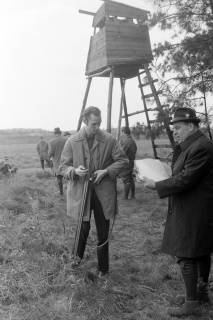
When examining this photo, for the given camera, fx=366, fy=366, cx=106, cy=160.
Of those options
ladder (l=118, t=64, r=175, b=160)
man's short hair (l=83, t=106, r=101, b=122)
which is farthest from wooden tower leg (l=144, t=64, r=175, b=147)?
man's short hair (l=83, t=106, r=101, b=122)

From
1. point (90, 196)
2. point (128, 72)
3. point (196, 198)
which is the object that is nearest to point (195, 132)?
point (196, 198)

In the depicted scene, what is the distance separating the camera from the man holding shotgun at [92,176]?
4434 millimetres

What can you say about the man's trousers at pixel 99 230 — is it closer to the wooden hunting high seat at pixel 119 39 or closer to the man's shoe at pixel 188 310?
the man's shoe at pixel 188 310

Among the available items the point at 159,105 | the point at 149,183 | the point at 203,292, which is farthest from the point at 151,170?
the point at 159,105

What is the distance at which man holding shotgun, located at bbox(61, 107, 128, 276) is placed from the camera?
14.5ft

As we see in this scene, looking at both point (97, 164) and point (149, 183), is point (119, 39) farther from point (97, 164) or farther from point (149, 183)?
point (149, 183)

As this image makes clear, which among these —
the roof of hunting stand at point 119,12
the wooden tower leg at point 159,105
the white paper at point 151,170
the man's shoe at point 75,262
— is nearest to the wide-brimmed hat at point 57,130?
the wooden tower leg at point 159,105

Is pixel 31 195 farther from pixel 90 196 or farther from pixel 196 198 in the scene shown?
pixel 196 198

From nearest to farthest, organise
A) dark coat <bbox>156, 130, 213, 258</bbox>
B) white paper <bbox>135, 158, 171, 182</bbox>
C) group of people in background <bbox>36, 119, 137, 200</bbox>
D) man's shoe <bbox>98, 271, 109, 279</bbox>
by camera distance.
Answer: dark coat <bbox>156, 130, 213, 258</bbox>
white paper <bbox>135, 158, 171, 182</bbox>
man's shoe <bbox>98, 271, 109, 279</bbox>
group of people in background <bbox>36, 119, 137, 200</bbox>

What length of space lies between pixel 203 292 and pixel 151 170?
56.6 inches

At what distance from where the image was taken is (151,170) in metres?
4.10

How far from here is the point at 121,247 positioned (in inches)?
248

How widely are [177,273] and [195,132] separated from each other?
2206mm

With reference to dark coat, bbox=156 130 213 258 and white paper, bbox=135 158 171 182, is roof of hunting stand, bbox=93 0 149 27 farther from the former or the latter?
dark coat, bbox=156 130 213 258
